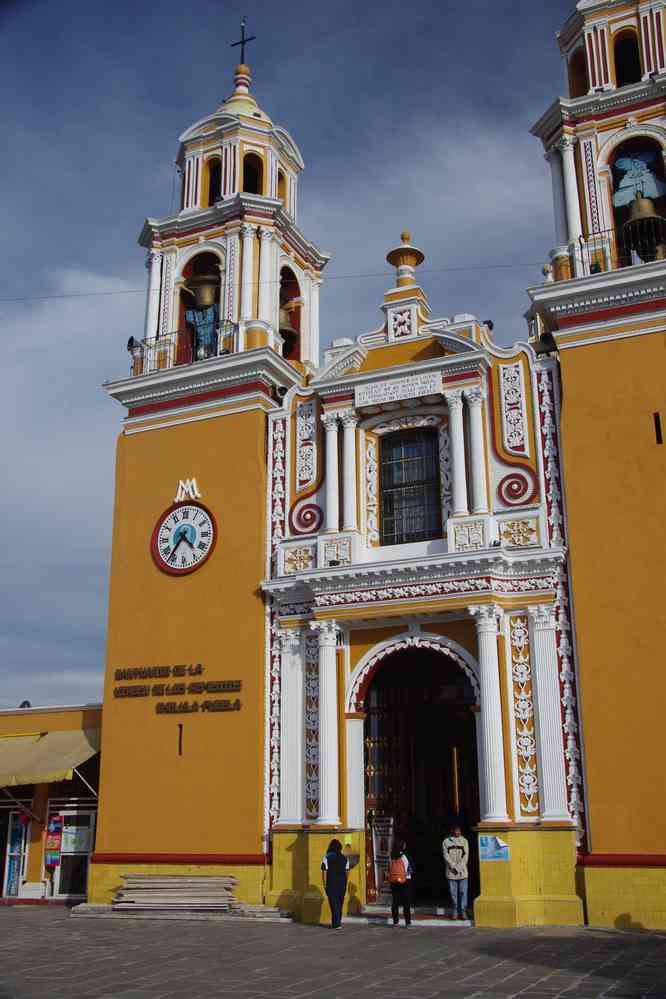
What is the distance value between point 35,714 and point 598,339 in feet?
45.4

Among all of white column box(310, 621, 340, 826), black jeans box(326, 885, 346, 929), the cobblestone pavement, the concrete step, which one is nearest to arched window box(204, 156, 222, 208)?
white column box(310, 621, 340, 826)

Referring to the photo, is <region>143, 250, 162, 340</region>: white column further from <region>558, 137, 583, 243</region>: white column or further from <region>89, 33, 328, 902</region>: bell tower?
<region>558, 137, 583, 243</region>: white column

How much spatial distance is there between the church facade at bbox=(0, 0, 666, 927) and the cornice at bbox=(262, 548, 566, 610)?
0.04 metres

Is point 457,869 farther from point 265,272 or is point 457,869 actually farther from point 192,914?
point 265,272

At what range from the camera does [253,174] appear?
2303cm

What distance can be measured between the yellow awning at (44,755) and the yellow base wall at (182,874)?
6.81 feet

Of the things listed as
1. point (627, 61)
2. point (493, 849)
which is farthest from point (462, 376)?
point (627, 61)

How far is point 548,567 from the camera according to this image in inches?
630

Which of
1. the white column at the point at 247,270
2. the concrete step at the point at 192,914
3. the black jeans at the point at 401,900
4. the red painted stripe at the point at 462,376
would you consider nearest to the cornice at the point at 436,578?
the red painted stripe at the point at 462,376

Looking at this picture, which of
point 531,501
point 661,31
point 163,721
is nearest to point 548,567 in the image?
point 531,501

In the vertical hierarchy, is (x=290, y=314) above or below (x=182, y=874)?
above

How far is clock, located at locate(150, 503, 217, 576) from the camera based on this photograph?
62.5 feet

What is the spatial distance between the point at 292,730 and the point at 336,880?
→ 304 centimetres

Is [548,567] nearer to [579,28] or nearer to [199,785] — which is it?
[199,785]
